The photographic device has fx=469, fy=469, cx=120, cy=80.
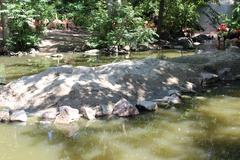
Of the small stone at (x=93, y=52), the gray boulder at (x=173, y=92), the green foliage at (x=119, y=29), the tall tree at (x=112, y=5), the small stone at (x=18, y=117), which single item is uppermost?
the tall tree at (x=112, y=5)

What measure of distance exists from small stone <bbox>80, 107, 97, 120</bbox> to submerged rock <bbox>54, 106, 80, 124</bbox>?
0.12m

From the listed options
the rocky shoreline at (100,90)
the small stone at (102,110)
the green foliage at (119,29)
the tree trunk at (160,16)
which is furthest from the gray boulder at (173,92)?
the tree trunk at (160,16)

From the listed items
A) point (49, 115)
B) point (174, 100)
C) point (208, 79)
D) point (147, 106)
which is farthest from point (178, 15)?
point (49, 115)

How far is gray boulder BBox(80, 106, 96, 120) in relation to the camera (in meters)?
7.99

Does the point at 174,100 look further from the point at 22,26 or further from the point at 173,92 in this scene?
the point at 22,26

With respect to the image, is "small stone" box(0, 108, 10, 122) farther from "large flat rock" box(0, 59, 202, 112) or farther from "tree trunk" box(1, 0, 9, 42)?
"tree trunk" box(1, 0, 9, 42)

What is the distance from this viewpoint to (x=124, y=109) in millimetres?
8211

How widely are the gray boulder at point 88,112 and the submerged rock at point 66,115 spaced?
0.38ft

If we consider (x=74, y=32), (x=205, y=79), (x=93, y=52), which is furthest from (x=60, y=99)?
(x=74, y=32)

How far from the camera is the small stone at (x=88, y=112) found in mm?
7994

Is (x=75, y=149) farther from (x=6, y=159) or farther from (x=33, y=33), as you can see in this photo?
(x=33, y=33)

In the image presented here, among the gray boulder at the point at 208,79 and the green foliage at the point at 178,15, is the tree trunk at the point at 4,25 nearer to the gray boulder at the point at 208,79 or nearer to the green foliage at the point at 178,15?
the green foliage at the point at 178,15

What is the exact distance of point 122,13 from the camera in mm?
18312

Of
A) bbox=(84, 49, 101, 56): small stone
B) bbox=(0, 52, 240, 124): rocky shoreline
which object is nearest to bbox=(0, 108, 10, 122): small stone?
bbox=(0, 52, 240, 124): rocky shoreline
